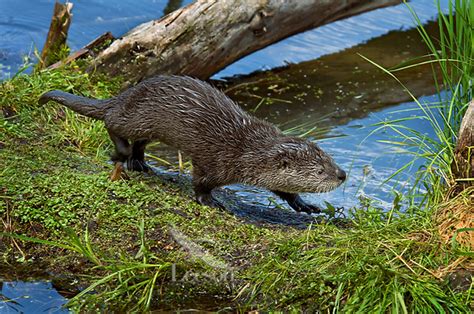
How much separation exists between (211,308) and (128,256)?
57cm

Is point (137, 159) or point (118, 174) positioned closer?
point (118, 174)

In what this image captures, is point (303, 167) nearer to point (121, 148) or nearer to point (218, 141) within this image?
point (218, 141)

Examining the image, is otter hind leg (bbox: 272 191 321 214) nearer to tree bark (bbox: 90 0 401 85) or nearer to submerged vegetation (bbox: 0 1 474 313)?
submerged vegetation (bbox: 0 1 474 313)

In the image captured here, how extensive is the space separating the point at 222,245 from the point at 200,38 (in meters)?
3.03

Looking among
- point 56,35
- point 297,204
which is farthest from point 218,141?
point 56,35

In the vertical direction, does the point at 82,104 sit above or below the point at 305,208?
above

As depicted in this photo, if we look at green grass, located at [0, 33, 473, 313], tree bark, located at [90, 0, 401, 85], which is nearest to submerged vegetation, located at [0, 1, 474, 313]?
green grass, located at [0, 33, 473, 313]

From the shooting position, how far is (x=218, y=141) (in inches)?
223

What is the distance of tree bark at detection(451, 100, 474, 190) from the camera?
4.74 meters

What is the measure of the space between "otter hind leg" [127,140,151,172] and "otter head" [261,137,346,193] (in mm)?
920

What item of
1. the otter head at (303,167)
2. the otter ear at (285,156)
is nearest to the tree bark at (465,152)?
the otter head at (303,167)

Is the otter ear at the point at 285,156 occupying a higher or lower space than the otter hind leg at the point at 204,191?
higher

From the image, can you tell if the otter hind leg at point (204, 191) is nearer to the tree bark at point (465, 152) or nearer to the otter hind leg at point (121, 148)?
the otter hind leg at point (121, 148)

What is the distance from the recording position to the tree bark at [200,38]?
7.35 metres
